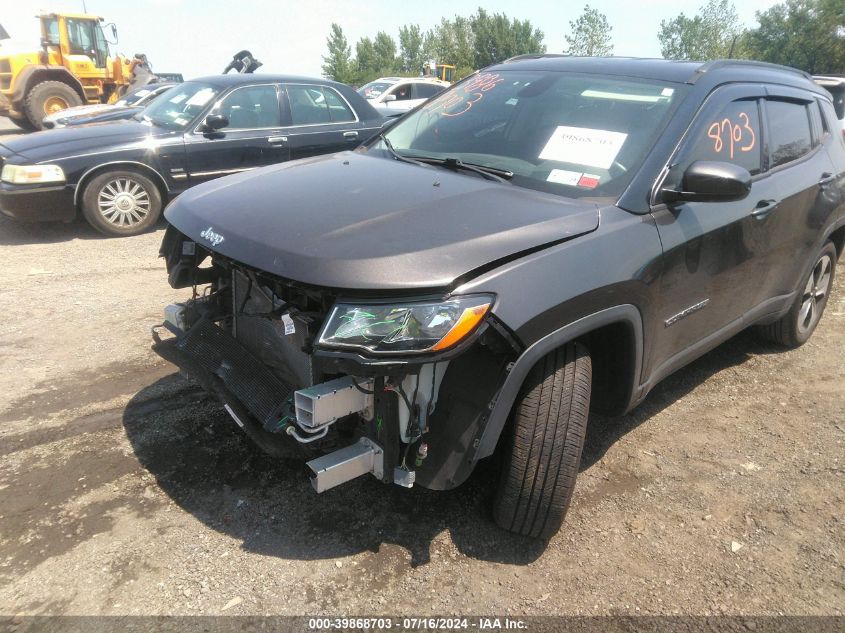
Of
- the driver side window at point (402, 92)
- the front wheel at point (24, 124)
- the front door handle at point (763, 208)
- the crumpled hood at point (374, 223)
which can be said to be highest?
the crumpled hood at point (374, 223)

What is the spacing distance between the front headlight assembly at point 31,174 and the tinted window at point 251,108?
69.6 inches

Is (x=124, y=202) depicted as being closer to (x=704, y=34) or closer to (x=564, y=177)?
(x=564, y=177)

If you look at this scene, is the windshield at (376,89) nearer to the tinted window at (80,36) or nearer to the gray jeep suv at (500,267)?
the tinted window at (80,36)

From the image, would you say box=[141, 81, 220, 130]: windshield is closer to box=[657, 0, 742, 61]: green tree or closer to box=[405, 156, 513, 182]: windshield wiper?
box=[405, 156, 513, 182]: windshield wiper

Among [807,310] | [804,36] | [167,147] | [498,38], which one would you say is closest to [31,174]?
[167,147]

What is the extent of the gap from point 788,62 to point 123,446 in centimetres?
5981

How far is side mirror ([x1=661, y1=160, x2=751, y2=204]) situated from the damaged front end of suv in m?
1.09

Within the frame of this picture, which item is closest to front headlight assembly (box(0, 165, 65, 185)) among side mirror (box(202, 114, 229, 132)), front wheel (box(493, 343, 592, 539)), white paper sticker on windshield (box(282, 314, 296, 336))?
side mirror (box(202, 114, 229, 132))

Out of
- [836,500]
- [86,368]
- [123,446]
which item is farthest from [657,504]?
[86,368]

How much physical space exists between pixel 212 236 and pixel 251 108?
212 inches

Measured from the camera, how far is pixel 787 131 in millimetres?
3627

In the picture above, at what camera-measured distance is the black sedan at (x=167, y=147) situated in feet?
21.2

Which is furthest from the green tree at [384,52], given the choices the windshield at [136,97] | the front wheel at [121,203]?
the front wheel at [121,203]

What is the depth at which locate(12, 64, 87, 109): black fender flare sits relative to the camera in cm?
1505
